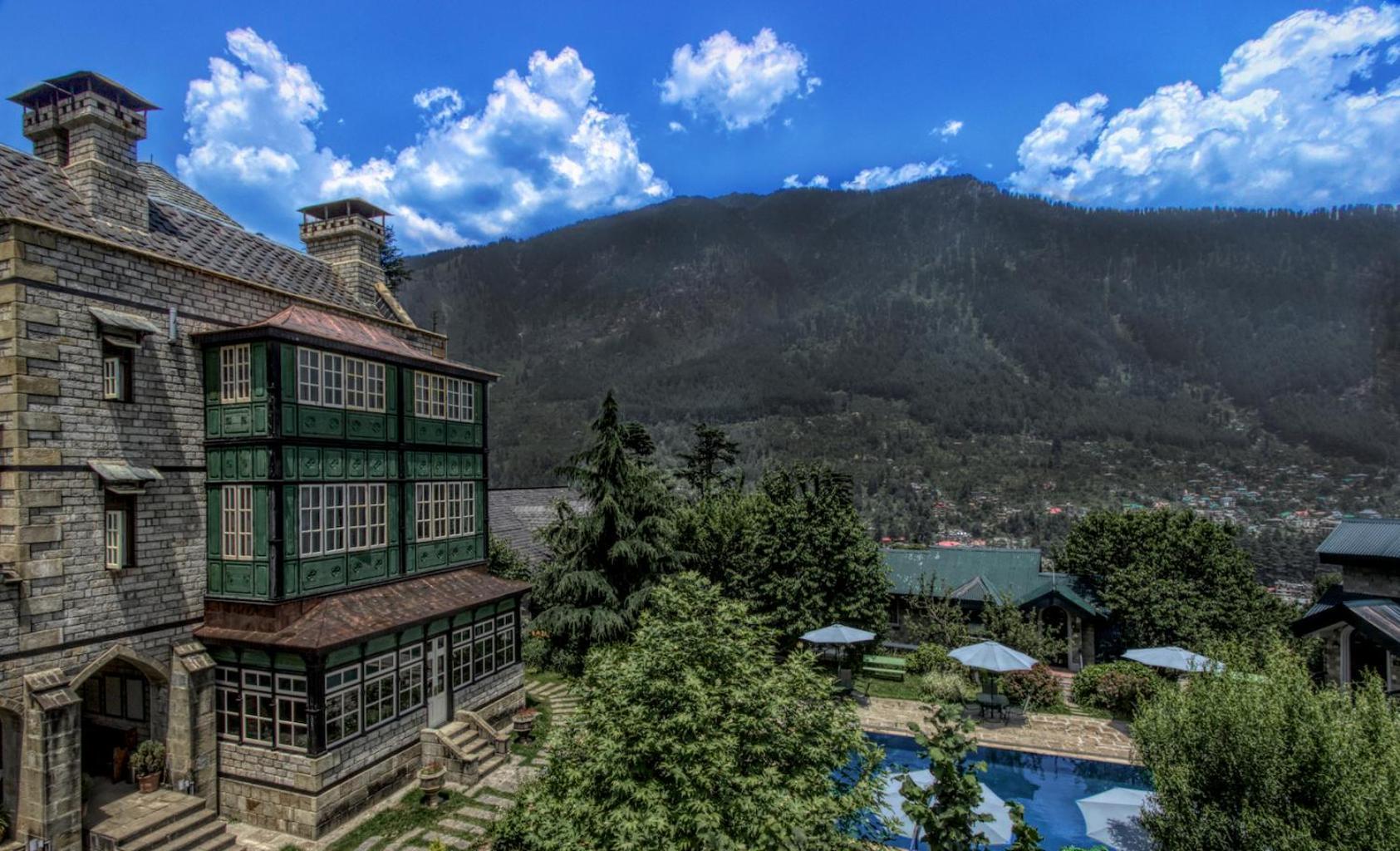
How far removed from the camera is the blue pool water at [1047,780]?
1689cm

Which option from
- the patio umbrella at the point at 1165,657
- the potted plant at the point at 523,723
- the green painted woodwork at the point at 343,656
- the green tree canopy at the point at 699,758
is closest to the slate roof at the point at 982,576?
the patio umbrella at the point at 1165,657

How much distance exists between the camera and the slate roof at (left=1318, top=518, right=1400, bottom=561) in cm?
2425

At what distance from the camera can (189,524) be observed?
15750mm

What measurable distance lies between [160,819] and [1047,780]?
71.6 ft

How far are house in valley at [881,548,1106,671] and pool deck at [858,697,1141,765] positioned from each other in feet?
19.9

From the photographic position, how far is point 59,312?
13.4 m

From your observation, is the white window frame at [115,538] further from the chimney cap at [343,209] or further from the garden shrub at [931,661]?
the garden shrub at [931,661]

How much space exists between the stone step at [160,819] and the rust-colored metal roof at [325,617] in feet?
11.0

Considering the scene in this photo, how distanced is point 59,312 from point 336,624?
8.41 meters

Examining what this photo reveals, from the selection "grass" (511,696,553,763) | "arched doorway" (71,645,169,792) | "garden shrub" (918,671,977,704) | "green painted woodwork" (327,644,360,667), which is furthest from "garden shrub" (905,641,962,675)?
"arched doorway" (71,645,169,792)

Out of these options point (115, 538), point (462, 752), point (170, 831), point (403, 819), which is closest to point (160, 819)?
point (170, 831)

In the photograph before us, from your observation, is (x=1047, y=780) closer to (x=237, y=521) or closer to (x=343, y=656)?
(x=343, y=656)

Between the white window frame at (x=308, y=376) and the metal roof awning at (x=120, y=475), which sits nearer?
the metal roof awning at (x=120, y=475)

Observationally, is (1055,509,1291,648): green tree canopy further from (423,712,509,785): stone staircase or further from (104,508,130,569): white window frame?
(104,508,130,569): white window frame
